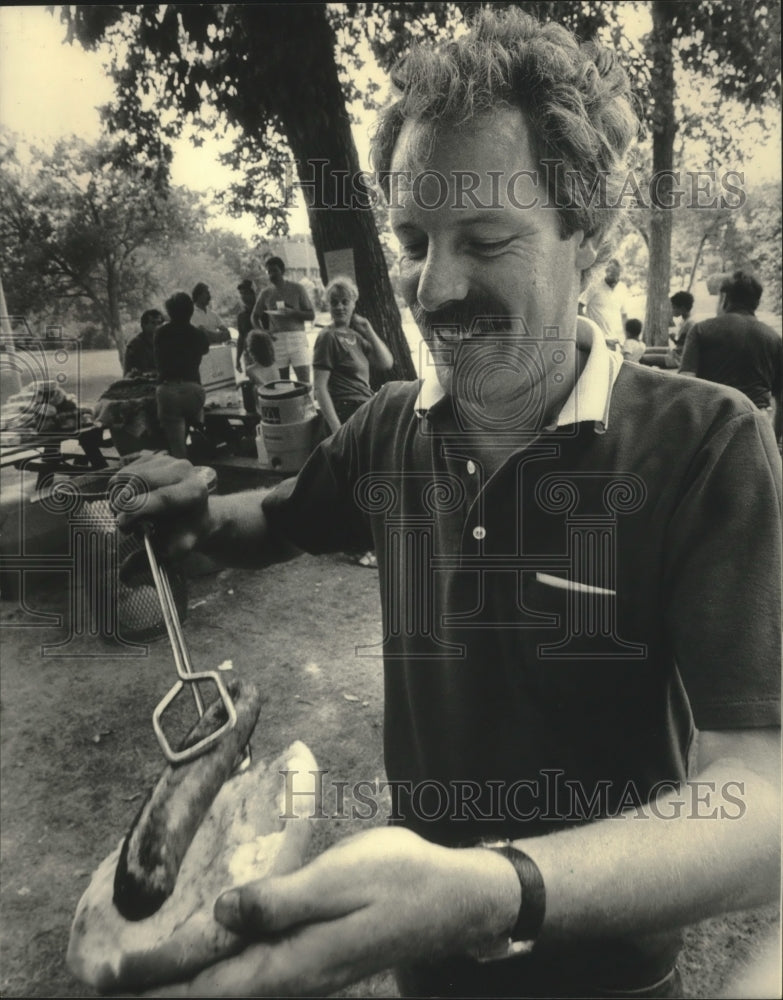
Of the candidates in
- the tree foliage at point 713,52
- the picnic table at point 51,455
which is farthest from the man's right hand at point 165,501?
the picnic table at point 51,455

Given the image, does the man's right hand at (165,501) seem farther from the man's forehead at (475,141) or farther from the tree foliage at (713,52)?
the tree foliage at (713,52)

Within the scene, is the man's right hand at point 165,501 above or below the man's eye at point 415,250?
below

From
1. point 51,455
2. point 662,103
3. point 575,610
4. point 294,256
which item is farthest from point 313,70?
point 51,455

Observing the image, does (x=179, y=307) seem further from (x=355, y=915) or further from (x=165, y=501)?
(x=355, y=915)

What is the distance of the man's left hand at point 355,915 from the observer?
584mm

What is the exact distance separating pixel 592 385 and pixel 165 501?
659 mm

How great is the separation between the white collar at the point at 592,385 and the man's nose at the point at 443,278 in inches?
8.5

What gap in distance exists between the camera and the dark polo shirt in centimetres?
78

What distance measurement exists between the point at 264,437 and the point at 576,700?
12.5 feet

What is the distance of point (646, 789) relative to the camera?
0.98 m

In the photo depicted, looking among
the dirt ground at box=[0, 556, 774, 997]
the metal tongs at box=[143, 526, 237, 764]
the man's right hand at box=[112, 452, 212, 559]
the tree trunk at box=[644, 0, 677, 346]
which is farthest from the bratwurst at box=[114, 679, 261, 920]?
the tree trunk at box=[644, 0, 677, 346]

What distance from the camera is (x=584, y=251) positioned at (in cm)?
103

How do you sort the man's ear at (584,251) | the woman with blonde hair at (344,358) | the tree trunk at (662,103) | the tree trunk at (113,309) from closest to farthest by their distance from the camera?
the man's ear at (584,251) < the tree trunk at (662,103) < the woman with blonde hair at (344,358) < the tree trunk at (113,309)

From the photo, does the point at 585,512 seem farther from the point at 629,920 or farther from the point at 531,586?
the point at 629,920
